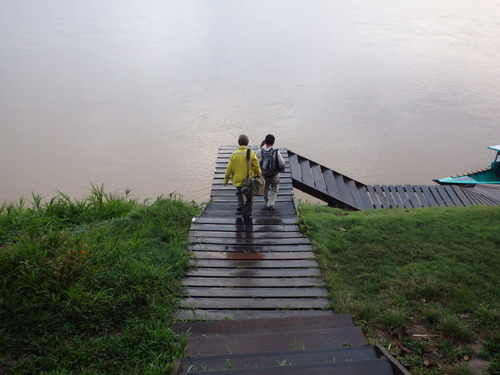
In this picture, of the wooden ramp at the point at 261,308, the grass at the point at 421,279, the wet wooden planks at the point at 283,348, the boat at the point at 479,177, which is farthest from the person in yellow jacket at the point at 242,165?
the boat at the point at 479,177

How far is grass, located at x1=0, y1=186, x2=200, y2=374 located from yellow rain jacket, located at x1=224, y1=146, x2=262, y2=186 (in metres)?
1.47

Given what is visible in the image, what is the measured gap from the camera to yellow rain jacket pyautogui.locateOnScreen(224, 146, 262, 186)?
6754 mm

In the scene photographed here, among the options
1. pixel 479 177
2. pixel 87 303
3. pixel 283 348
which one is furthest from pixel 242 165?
pixel 479 177

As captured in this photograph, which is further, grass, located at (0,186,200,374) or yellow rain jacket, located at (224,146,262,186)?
yellow rain jacket, located at (224,146,262,186)

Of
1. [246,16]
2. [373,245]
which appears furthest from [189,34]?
[373,245]

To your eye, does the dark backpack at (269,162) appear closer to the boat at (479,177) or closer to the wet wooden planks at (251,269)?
the wet wooden planks at (251,269)

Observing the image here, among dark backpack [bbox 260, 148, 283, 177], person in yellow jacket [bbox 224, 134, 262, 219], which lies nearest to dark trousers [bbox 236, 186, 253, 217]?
person in yellow jacket [bbox 224, 134, 262, 219]

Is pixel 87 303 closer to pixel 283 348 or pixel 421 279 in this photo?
pixel 283 348

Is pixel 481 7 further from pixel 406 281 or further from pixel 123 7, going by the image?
pixel 406 281

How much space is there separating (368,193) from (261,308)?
244 inches

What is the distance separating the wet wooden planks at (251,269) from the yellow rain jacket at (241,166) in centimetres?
67

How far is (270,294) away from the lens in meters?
4.91

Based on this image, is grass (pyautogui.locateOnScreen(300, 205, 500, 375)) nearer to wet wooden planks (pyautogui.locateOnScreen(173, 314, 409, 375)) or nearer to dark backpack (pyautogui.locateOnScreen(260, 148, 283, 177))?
wet wooden planks (pyautogui.locateOnScreen(173, 314, 409, 375))

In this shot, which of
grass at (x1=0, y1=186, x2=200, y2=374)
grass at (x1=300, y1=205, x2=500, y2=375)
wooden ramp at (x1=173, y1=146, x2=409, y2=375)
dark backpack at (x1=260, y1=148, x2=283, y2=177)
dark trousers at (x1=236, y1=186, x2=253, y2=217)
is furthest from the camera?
dark backpack at (x1=260, y1=148, x2=283, y2=177)
